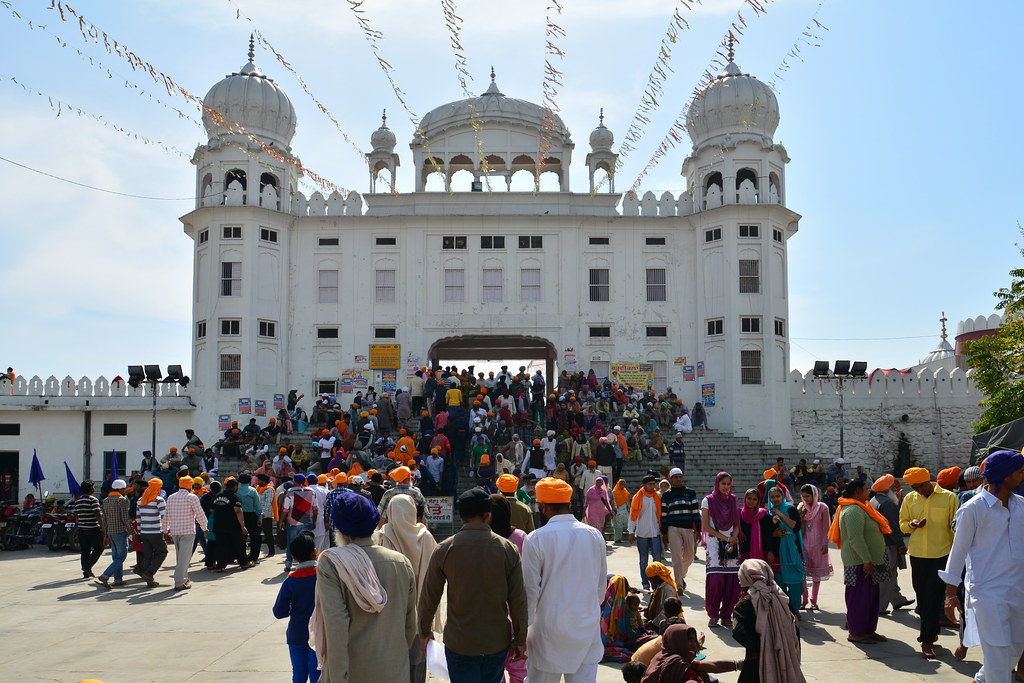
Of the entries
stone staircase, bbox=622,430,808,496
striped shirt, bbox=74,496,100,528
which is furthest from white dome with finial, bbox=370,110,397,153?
striped shirt, bbox=74,496,100,528

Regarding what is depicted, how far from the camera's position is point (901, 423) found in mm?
34125

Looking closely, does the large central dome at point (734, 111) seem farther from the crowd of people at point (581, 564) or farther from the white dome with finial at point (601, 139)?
the crowd of people at point (581, 564)

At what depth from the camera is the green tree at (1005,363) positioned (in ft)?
76.4

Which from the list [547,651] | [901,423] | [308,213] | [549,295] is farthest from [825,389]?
[547,651]

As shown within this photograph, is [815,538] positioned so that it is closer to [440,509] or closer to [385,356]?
[440,509]

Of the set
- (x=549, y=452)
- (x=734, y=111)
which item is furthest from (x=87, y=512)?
(x=734, y=111)

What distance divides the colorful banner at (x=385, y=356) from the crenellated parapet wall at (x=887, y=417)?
47.0 feet

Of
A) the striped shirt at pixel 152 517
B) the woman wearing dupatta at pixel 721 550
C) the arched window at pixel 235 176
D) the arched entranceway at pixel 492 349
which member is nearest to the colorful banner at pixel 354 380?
the arched entranceway at pixel 492 349

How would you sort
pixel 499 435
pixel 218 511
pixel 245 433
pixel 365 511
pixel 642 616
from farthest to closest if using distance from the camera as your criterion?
pixel 245 433 < pixel 499 435 < pixel 218 511 < pixel 642 616 < pixel 365 511

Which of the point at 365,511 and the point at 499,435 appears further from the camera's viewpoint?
the point at 499,435

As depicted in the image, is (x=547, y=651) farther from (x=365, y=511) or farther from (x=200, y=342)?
(x=200, y=342)

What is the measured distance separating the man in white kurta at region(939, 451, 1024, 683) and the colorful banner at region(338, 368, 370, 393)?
27.2 m

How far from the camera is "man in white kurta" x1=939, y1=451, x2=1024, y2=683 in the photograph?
6.80m

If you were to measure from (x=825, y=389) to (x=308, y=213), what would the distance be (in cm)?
2009
